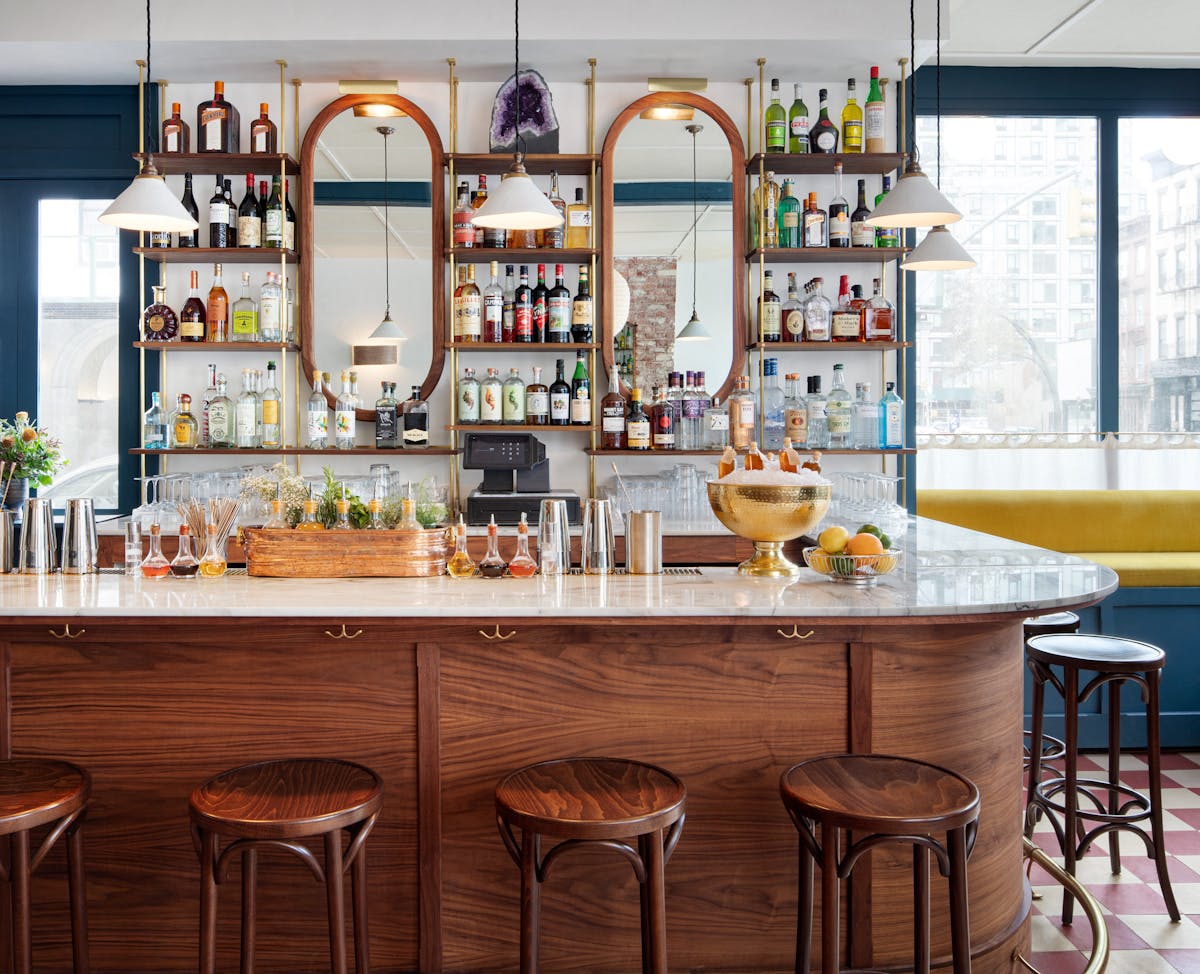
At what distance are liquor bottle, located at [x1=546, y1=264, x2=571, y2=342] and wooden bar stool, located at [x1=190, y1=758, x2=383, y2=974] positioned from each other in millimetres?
2671

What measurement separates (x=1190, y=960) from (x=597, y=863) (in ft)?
5.22

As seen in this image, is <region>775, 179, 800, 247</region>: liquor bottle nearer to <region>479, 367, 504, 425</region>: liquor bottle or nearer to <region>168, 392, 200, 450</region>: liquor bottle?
<region>479, 367, 504, 425</region>: liquor bottle

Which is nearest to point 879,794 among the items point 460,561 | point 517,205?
point 460,561

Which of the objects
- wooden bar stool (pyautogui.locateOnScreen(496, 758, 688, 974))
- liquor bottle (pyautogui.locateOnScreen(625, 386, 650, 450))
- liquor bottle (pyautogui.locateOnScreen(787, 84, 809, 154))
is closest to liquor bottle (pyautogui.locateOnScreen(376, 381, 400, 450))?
liquor bottle (pyautogui.locateOnScreen(625, 386, 650, 450))

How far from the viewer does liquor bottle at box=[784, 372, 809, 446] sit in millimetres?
4270

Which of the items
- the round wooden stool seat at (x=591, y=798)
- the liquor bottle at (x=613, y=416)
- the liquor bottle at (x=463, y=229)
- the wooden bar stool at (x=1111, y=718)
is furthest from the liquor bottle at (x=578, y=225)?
the round wooden stool seat at (x=591, y=798)

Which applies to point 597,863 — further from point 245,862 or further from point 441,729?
point 245,862

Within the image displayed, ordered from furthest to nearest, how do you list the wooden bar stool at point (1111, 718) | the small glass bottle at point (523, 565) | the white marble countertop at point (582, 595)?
the wooden bar stool at point (1111, 718)
the small glass bottle at point (523, 565)
the white marble countertop at point (582, 595)

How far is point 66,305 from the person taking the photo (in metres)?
4.57

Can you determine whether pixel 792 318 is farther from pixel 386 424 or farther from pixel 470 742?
pixel 470 742

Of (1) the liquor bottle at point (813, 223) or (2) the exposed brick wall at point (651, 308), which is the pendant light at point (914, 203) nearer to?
(1) the liquor bottle at point (813, 223)

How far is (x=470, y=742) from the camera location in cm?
215

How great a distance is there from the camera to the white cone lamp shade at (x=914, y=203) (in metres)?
3.09

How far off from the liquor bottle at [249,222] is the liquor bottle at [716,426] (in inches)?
81.2
